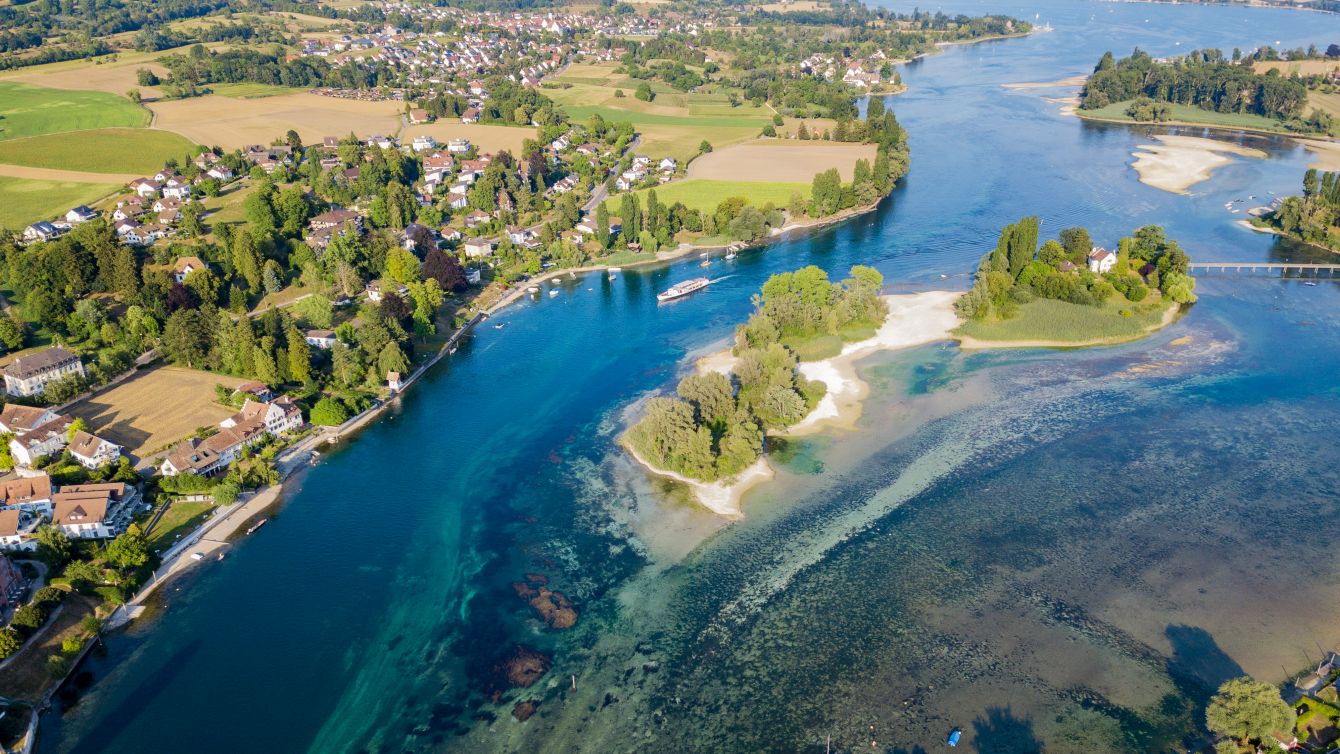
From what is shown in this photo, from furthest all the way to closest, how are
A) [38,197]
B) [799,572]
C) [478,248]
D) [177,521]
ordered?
[38,197] < [478,248] < [177,521] < [799,572]

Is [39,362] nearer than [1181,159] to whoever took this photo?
Yes

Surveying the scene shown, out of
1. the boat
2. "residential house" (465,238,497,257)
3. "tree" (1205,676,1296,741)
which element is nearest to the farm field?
"residential house" (465,238,497,257)

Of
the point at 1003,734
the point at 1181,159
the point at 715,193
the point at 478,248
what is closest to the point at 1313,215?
the point at 1181,159

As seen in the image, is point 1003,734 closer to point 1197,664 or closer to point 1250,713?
point 1250,713

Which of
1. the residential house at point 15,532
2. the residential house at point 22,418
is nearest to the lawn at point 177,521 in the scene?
the residential house at point 15,532

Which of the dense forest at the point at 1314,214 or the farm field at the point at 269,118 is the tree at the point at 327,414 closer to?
the farm field at the point at 269,118
